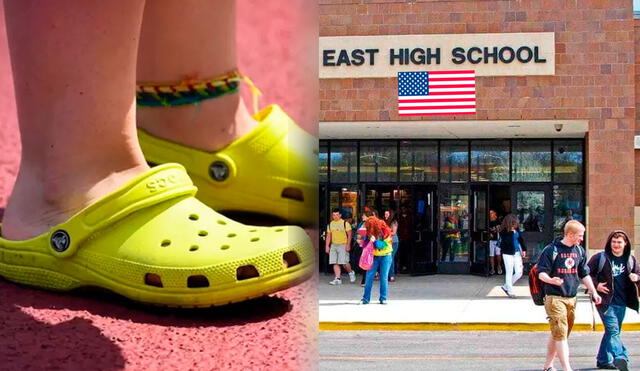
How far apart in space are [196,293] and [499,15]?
1406cm

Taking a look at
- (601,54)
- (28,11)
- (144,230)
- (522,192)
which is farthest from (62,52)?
(522,192)

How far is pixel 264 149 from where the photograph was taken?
1.00m

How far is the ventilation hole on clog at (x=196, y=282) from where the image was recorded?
0.89 m

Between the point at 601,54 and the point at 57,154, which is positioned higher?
the point at 601,54

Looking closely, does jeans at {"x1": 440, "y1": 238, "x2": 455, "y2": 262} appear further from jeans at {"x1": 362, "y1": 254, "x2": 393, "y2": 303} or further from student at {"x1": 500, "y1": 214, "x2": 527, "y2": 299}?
jeans at {"x1": 362, "y1": 254, "x2": 393, "y2": 303}

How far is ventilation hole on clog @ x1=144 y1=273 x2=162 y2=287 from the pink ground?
3 centimetres

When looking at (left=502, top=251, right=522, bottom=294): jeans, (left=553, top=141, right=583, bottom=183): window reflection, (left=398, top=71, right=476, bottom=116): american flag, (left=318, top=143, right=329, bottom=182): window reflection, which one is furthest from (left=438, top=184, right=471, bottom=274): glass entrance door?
(left=502, top=251, right=522, bottom=294): jeans

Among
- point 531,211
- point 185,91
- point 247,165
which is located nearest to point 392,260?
point 531,211

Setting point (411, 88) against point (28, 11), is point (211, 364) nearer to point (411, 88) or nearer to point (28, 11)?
point (28, 11)

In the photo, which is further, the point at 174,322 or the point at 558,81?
the point at 558,81

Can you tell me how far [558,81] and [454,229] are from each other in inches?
130

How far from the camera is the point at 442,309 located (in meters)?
11.2

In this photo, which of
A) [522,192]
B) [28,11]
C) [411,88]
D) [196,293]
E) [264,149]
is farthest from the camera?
[522,192]

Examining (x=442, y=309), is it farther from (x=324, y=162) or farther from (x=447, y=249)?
(x=324, y=162)
